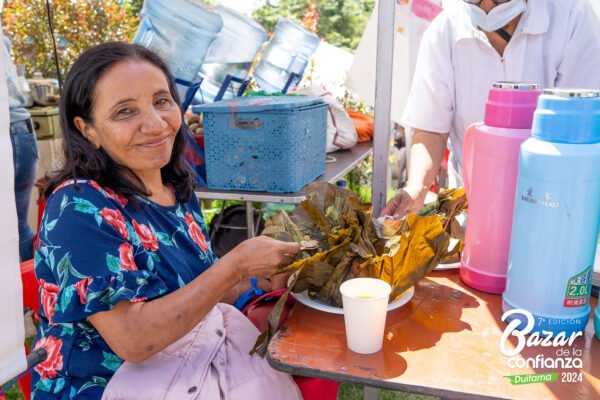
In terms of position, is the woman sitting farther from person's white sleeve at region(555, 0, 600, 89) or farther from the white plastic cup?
person's white sleeve at region(555, 0, 600, 89)

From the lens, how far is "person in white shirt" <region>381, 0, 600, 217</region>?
193 cm

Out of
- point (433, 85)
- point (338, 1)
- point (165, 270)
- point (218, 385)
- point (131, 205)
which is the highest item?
point (338, 1)

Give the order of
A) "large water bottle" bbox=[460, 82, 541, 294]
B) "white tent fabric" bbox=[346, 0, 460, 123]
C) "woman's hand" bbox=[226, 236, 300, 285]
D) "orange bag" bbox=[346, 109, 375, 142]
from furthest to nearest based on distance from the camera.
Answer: "orange bag" bbox=[346, 109, 375, 142], "white tent fabric" bbox=[346, 0, 460, 123], "woman's hand" bbox=[226, 236, 300, 285], "large water bottle" bbox=[460, 82, 541, 294]

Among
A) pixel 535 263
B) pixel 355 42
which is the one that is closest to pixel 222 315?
pixel 535 263

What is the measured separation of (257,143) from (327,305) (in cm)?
158

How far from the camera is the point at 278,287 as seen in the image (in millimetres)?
1573

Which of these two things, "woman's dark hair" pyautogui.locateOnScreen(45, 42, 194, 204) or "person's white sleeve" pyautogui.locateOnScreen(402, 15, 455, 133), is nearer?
"woman's dark hair" pyautogui.locateOnScreen(45, 42, 194, 204)

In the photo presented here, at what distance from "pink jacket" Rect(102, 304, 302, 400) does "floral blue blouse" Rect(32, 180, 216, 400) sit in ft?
0.51

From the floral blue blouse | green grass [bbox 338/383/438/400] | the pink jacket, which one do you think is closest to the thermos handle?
the pink jacket

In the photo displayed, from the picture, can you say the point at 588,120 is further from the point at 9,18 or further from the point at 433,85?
the point at 9,18

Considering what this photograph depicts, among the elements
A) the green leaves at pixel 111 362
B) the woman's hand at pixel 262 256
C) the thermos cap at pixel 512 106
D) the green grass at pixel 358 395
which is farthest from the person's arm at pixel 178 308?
the green grass at pixel 358 395

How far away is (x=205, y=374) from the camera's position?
128 centimetres

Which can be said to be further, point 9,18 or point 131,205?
point 9,18

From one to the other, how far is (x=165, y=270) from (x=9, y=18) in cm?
678
